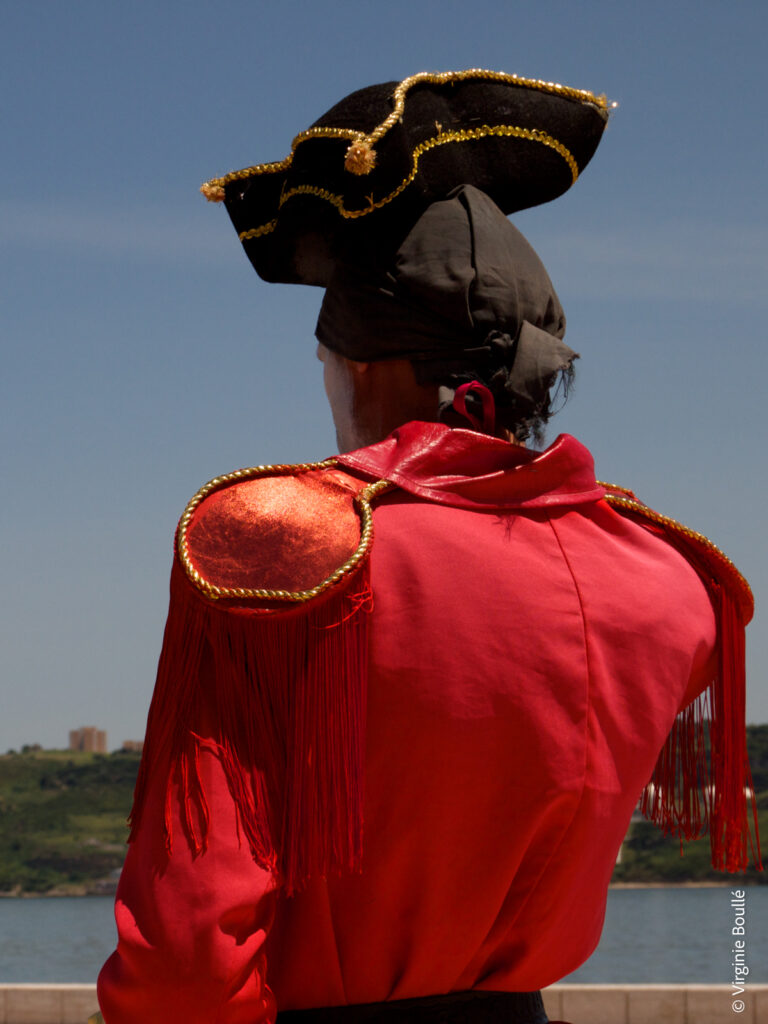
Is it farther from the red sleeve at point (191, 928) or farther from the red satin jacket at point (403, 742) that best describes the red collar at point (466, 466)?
the red sleeve at point (191, 928)

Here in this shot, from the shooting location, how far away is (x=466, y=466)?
5.24ft

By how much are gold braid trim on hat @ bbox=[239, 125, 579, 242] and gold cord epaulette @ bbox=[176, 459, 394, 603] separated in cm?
33

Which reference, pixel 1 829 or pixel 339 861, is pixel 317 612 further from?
pixel 1 829

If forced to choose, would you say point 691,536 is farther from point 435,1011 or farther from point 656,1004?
point 656,1004

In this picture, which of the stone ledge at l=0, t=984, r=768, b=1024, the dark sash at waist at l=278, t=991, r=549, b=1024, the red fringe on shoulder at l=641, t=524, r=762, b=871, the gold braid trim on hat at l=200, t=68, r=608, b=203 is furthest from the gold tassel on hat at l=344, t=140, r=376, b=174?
the stone ledge at l=0, t=984, r=768, b=1024

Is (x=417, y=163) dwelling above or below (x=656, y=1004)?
above

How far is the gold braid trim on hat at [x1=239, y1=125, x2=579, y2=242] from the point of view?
168 cm

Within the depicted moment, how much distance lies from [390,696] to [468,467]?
0.93 feet

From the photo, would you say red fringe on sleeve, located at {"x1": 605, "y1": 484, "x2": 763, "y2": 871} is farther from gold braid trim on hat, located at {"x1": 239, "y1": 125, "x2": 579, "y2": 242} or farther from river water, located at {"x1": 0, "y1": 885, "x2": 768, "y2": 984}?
river water, located at {"x1": 0, "y1": 885, "x2": 768, "y2": 984}

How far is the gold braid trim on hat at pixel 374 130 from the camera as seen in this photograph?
1.62 m

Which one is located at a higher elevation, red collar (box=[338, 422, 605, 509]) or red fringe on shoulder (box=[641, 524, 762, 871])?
red collar (box=[338, 422, 605, 509])

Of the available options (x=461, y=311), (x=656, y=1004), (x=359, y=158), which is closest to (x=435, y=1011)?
(x=461, y=311)

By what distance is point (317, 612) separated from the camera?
1.44 m

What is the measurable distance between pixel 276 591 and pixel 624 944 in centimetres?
3359
